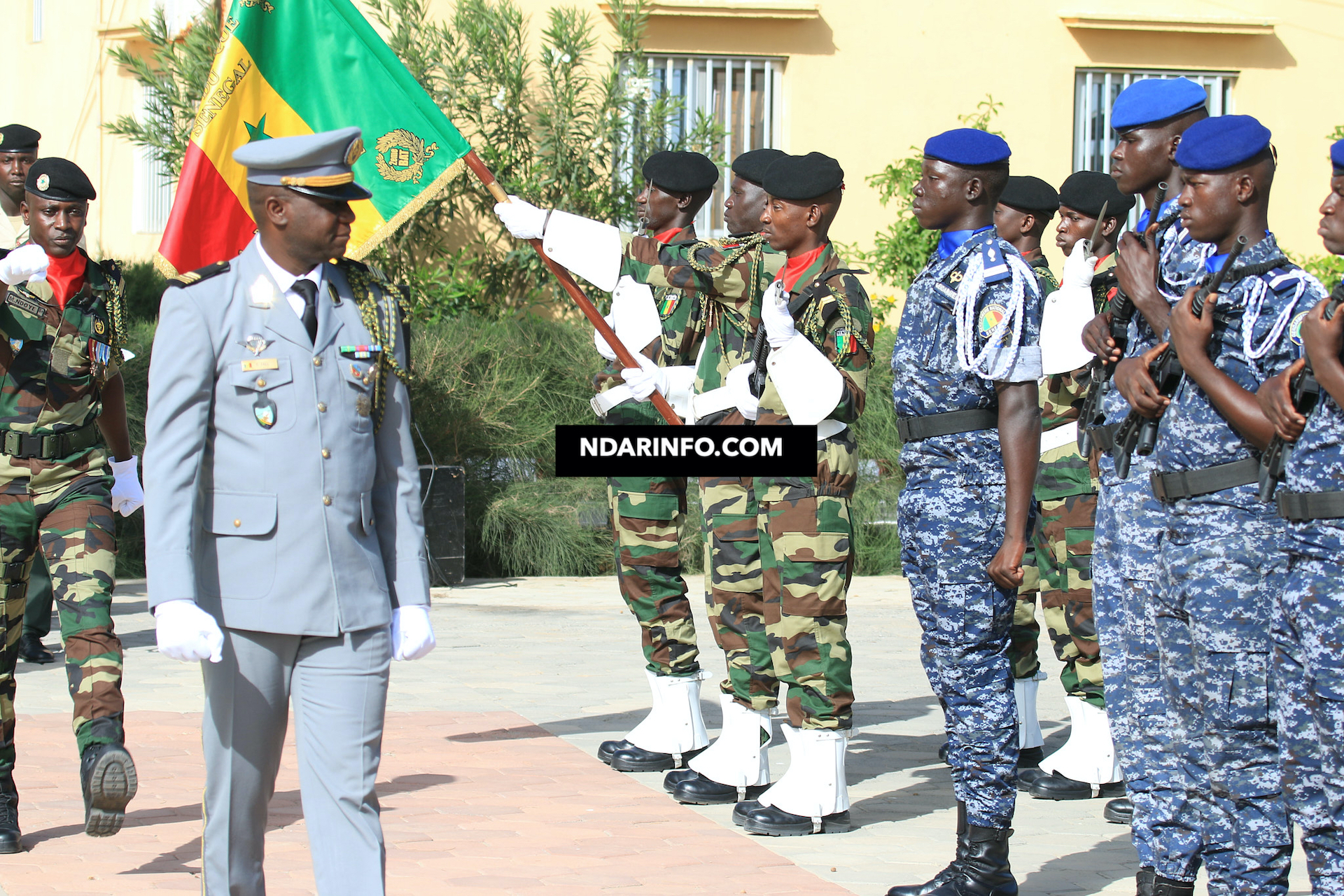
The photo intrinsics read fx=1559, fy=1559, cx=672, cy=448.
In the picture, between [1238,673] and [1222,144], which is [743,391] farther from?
[1238,673]

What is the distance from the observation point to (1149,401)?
448 centimetres

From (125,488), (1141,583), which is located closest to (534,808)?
(125,488)

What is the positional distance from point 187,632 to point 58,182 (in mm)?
3141

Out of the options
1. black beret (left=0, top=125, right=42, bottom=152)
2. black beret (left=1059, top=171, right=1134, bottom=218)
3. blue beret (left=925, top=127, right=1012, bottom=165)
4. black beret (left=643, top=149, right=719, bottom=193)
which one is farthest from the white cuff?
black beret (left=0, top=125, right=42, bottom=152)

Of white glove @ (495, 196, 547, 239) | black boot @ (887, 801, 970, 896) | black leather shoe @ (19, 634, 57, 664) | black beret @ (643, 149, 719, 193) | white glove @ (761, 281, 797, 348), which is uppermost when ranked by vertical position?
black beret @ (643, 149, 719, 193)

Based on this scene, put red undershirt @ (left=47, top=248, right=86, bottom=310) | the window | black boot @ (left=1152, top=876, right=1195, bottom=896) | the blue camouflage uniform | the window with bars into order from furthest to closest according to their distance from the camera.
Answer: the window → the window with bars → red undershirt @ (left=47, top=248, right=86, bottom=310) → the blue camouflage uniform → black boot @ (left=1152, top=876, right=1195, bottom=896)

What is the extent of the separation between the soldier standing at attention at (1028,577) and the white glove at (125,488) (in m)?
3.65

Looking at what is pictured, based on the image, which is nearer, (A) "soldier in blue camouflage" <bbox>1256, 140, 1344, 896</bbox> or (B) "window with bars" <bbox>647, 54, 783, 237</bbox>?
(A) "soldier in blue camouflage" <bbox>1256, 140, 1344, 896</bbox>

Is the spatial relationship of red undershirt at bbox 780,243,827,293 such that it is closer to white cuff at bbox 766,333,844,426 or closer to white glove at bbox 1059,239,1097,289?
white cuff at bbox 766,333,844,426

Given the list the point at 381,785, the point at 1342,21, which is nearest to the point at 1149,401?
the point at 381,785

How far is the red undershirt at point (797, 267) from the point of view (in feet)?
19.1

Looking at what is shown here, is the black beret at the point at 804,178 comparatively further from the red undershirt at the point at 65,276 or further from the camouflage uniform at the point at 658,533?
the red undershirt at the point at 65,276

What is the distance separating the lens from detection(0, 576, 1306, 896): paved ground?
522 cm

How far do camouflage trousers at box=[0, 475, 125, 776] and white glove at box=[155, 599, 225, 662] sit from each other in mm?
2043
